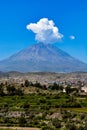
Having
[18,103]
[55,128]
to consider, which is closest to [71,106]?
[18,103]

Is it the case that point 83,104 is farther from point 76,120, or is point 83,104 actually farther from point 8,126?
point 8,126

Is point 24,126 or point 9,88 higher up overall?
point 9,88

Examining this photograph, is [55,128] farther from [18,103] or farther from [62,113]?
[18,103]

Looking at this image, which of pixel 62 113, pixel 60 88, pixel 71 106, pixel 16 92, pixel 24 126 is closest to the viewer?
pixel 24 126

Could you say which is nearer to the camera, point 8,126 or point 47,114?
point 8,126

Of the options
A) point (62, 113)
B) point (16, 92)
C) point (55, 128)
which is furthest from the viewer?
point (16, 92)

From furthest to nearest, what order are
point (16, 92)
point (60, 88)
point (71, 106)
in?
point (60, 88) < point (16, 92) < point (71, 106)

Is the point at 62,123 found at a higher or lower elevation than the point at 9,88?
lower

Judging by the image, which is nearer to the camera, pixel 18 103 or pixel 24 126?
pixel 24 126

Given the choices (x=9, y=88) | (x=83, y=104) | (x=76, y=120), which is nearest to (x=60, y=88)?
(x=9, y=88)
